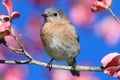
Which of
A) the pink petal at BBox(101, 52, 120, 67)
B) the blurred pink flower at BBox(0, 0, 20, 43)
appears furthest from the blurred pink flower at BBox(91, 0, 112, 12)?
the blurred pink flower at BBox(0, 0, 20, 43)

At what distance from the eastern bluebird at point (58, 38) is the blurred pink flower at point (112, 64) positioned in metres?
2.21

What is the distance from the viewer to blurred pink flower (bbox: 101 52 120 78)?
1875 millimetres

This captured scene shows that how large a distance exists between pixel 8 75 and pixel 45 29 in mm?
737

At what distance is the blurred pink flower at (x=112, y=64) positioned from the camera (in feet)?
6.15

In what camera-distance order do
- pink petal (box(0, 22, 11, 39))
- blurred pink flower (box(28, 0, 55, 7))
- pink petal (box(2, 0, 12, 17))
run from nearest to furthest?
pink petal (box(0, 22, 11, 39))
pink petal (box(2, 0, 12, 17))
blurred pink flower (box(28, 0, 55, 7))

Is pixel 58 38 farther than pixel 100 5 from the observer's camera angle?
Yes

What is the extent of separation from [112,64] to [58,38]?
233 cm

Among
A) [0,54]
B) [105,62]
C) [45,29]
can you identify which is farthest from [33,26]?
[105,62]

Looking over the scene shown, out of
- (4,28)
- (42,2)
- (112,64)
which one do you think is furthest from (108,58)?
(42,2)

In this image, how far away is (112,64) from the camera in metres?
1.96

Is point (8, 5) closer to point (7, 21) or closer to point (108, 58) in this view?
point (7, 21)

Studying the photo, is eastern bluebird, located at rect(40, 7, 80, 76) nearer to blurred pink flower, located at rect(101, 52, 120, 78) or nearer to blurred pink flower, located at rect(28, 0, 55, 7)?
Result: blurred pink flower, located at rect(28, 0, 55, 7)

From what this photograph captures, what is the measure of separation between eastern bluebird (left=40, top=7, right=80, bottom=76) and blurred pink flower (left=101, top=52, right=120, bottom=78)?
7.26 feet

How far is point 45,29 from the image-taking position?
4.42 meters
